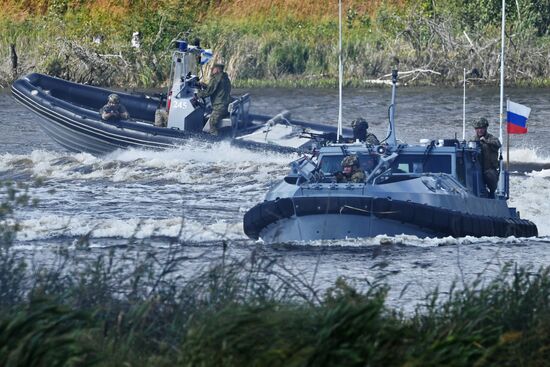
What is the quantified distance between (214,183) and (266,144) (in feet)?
4.25

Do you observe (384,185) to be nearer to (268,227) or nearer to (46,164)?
(268,227)

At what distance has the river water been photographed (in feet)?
43.9

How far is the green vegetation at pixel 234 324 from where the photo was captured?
675 cm

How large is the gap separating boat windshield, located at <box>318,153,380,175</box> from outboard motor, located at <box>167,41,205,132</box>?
8.12 m

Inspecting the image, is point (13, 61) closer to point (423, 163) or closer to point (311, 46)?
point (311, 46)

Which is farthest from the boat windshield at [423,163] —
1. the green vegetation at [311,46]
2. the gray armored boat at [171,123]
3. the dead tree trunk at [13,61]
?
the dead tree trunk at [13,61]

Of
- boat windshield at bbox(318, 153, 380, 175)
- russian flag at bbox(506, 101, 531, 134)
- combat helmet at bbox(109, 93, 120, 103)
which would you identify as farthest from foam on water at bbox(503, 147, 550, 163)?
boat windshield at bbox(318, 153, 380, 175)

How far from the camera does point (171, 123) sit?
23.1 meters

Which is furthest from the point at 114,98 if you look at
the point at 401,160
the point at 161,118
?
the point at 401,160

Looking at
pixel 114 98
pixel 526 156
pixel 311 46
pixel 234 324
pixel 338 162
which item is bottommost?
pixel 234 324

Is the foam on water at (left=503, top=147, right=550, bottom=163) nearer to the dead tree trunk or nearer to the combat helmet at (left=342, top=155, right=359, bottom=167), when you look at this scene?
the combat helmet at (left=342, top=155, right=359, bottom=167)

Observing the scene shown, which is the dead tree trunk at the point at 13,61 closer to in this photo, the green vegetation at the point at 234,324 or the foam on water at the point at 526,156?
the foam on water at the point at 526,156

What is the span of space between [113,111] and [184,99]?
3.95 ft

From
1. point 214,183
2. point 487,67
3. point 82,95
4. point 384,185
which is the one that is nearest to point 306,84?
point 487,67
